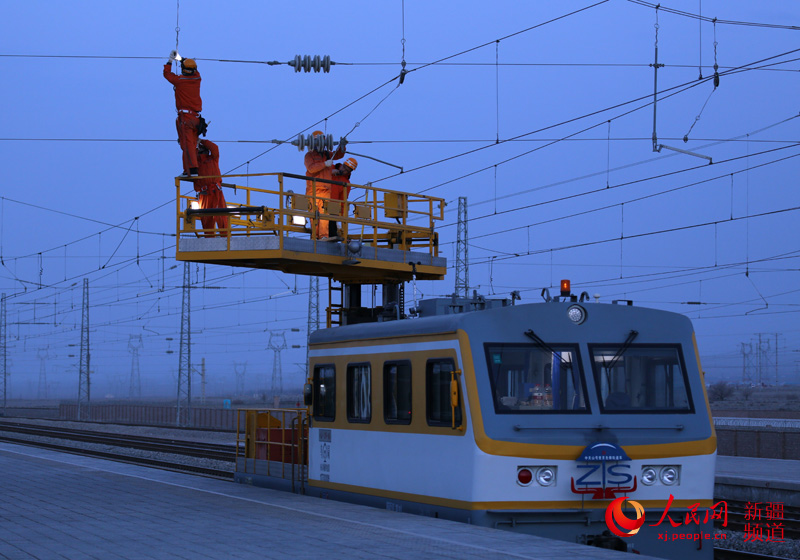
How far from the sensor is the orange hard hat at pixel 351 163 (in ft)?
55.7

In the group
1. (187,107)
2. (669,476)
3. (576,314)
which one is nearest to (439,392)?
(576,314)

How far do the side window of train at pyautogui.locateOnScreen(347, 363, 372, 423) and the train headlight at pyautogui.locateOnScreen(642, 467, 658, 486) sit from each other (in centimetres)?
350

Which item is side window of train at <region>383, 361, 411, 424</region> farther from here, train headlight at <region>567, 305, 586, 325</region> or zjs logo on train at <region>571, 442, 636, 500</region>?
zjs logo on train at <region>571, 442, 636, 500</region>

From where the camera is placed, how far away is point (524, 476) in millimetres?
9836

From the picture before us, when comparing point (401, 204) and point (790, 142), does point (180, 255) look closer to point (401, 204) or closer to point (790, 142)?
point (401, 204)

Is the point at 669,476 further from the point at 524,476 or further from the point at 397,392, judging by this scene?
the point at 397,392

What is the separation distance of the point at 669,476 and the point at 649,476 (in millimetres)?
251

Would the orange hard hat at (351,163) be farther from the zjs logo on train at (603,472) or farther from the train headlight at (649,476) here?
the train headlight at (649,476)

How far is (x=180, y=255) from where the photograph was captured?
13773mm

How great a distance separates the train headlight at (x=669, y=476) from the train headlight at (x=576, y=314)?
180cm

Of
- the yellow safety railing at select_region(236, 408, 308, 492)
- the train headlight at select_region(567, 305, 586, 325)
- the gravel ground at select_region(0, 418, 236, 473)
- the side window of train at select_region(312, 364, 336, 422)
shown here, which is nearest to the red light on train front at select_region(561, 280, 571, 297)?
the train headlight at select_region(567, 305, 586, 325)

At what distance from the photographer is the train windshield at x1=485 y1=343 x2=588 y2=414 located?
33.1 ft

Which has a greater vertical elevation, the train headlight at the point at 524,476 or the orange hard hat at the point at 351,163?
the orange hard hat at the point at 351,163

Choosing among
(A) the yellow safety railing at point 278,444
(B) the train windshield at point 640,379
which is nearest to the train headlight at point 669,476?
(B) the train windshield at point 640,379
